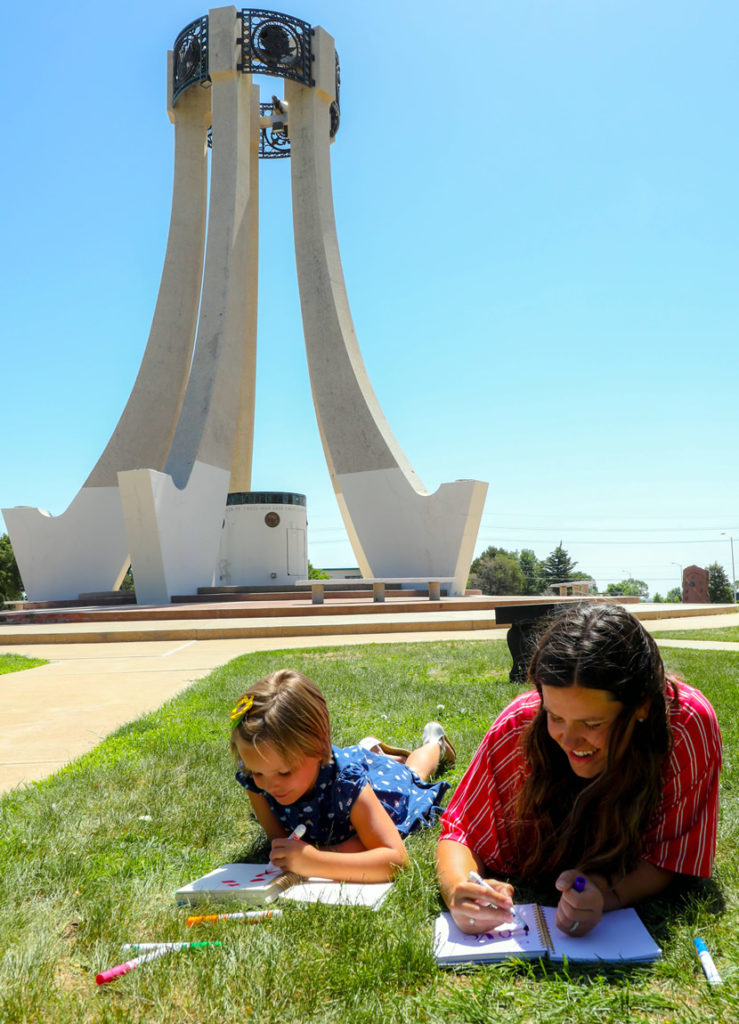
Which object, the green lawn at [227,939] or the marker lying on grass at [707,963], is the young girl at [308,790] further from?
the marker lying on grass at [707,963]

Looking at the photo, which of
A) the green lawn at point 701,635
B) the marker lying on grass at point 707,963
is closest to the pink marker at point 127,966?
the marker lying on grass at point 707,963

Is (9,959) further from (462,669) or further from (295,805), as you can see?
(462,669)

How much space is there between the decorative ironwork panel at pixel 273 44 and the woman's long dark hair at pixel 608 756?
67.6 ft

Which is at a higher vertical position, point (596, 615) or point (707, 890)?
point (596, 615)

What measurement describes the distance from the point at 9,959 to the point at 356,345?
18118mm

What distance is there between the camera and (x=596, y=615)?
146 centimetres

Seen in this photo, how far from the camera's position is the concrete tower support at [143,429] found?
18.0 meters

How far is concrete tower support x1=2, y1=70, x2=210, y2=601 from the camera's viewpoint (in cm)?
1795

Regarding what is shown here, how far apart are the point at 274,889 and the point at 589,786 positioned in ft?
2.39

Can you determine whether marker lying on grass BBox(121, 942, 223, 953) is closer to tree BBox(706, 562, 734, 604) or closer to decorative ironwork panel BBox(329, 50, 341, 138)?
decorative ironwork panel BBox(329, 50, 341, 138)

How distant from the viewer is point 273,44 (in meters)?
18.6

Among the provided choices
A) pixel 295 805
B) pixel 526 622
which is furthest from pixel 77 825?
pixel 526 622

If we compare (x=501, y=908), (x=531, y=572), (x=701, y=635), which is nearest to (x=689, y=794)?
(x=501, y=908)

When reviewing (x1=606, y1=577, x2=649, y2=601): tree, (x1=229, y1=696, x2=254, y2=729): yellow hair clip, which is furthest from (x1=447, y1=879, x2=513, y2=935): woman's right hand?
(x1=606, y1=577, x2=649, y2=601): tree
